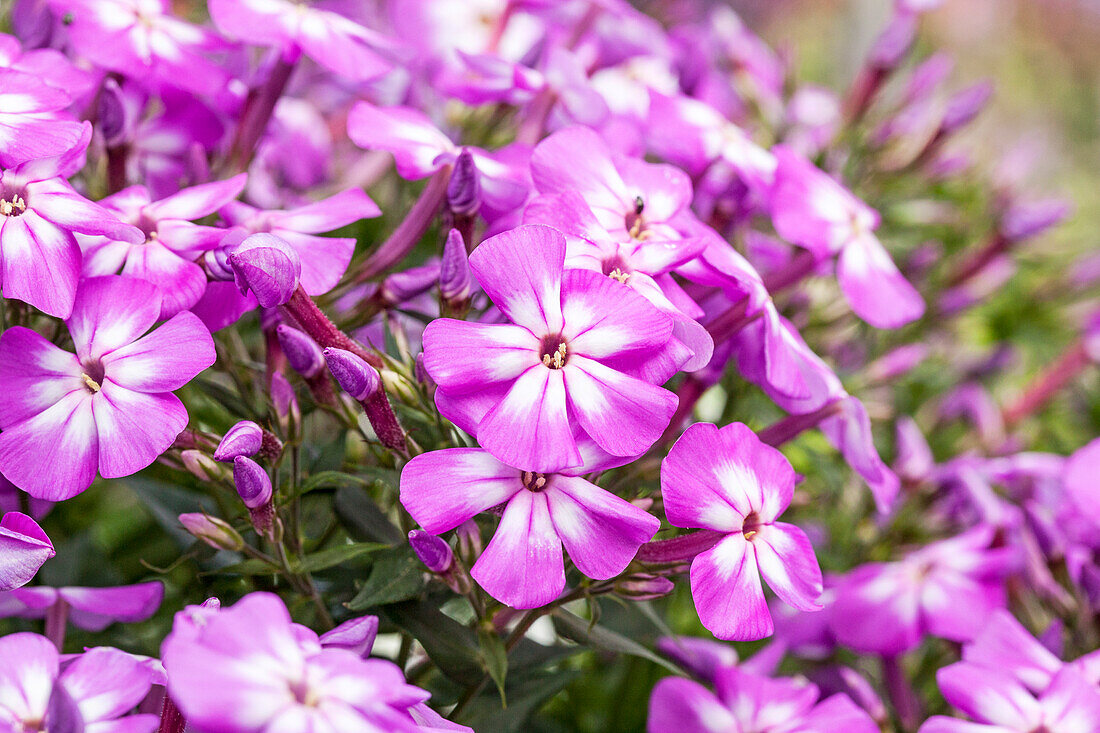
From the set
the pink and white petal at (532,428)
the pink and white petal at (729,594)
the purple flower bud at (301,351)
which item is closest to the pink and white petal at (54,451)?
the purple flower bud at (301,351)

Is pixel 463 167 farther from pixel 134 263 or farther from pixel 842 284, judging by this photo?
pixel 842 284

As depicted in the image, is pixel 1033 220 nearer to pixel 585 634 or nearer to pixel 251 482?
pixel 585 634

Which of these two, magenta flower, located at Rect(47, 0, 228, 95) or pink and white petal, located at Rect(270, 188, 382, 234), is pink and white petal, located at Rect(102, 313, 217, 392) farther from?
magenta flower, located at Rect(47, 0, 228, 95)

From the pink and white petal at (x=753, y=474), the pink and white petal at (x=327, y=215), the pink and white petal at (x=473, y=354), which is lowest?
the pink and white petal at (x=753, y=474)

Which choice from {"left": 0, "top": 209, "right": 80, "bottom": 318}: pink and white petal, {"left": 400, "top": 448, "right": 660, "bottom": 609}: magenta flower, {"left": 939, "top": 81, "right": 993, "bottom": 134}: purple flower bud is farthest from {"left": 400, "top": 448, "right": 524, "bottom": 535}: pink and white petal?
{"left": 939, "top": 81, "right": 993, "bottom": 134}: purple flower bud

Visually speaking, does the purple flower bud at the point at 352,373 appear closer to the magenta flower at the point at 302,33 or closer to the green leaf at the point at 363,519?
the green leaf at the point at 363,519

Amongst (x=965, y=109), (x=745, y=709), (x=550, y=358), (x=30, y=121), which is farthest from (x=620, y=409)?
(x=965, y=109)

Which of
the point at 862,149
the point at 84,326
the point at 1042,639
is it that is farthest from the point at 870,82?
the point at 84,326
